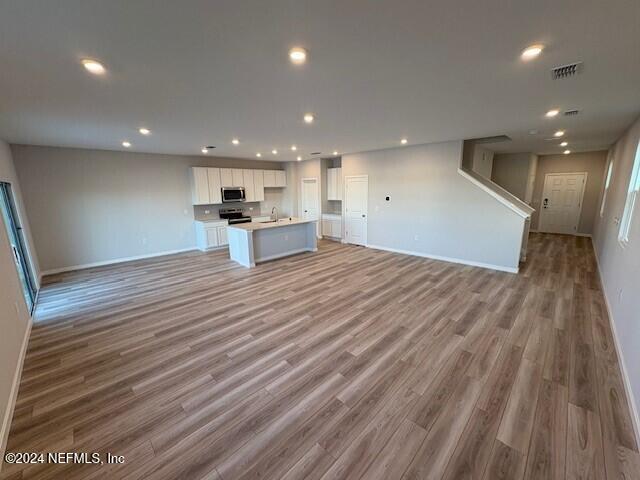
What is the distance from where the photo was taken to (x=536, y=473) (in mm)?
1538

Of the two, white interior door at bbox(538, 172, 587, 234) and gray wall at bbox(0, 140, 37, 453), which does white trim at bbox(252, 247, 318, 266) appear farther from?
white interior door at bbox(538, 172, 587, 234)

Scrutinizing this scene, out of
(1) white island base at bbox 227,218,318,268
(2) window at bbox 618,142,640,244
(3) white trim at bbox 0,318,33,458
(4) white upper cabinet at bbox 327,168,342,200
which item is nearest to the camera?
(3) white trim at bbox 0,318,33,458

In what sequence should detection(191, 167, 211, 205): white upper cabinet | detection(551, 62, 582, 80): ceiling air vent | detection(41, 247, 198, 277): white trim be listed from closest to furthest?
1. detection(551, 62, 582, 80): ceiling air vent
2. detection(41, 247, 198, 277): white trim
3. detection(191, 167, 211, 205): white upper cabinet

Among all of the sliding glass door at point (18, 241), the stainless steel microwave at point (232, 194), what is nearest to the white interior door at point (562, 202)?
the stainless steel microwave at point (232, 194)

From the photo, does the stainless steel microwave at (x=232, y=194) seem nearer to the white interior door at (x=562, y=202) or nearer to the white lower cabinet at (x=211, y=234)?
the white lower cabinet at (x=211, y=234)

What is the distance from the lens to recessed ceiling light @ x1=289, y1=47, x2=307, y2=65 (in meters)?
1.84

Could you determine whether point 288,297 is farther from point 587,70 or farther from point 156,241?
point 156,241

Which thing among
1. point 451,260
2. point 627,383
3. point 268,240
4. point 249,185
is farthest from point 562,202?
point 249,185

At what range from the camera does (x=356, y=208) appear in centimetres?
739

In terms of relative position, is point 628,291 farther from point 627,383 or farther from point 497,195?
point 497,195

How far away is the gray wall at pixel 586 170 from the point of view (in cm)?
756

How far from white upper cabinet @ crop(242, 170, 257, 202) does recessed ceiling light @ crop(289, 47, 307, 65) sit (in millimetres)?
6380

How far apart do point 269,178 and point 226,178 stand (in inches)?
60.4

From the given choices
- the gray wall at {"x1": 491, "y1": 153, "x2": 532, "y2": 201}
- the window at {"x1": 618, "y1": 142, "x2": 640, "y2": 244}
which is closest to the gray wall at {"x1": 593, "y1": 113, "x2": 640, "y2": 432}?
the window at {"x1": 618, "y1": 142, "x2": 640, "y2": 244}
